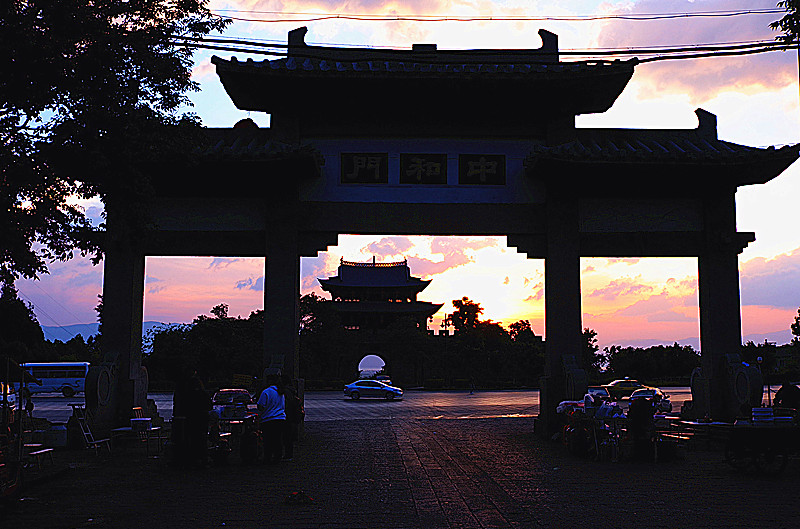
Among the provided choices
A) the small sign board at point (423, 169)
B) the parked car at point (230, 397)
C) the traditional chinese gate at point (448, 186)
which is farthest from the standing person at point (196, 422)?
the parked car at point (230, 397)

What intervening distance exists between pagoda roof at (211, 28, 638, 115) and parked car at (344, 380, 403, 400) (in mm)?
29783

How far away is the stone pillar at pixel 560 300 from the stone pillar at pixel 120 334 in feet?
28.7

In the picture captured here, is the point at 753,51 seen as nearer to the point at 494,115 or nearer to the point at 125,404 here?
the point at 494,115

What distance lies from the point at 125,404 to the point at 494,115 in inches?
398

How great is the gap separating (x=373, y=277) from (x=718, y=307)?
160ft

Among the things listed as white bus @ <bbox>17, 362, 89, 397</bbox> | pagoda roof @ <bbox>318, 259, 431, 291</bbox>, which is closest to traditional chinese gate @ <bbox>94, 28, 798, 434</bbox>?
white bus @ <bbox>17, 362, 89, 397</bbox>

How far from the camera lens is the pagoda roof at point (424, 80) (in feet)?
50.1

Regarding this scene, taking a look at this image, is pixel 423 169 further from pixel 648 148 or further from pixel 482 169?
pixel 648 148

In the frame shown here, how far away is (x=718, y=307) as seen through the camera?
52.0ft

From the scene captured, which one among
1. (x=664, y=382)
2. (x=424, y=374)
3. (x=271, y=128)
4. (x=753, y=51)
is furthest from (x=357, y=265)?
(x=753, y=51)

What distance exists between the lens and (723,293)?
15.9m

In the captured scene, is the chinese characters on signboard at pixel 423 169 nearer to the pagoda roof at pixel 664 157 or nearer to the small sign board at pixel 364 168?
the small sign board at pixel 364 168

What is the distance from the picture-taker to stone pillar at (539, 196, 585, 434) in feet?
51.3

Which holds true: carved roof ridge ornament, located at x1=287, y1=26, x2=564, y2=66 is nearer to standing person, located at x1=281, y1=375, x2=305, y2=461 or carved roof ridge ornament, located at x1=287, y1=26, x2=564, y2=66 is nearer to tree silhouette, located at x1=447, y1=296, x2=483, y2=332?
standing person, located at x1=281, y1=375, x2=305, y2=461
